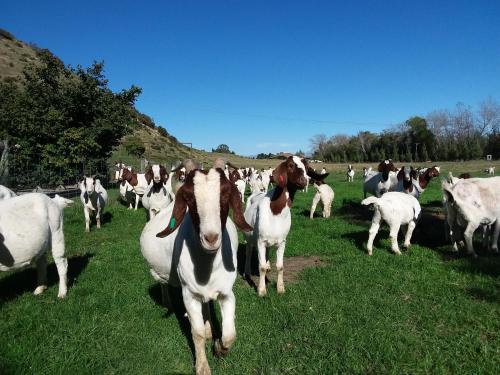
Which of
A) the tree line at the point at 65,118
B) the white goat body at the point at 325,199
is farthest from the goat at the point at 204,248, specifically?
the tree line at the point at 65,118

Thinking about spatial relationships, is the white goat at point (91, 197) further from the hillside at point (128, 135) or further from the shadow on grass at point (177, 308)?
the hillside at point (128, 135)

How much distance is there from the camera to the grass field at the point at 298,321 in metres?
4.15

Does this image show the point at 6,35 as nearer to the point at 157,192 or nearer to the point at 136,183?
the point at 136,183

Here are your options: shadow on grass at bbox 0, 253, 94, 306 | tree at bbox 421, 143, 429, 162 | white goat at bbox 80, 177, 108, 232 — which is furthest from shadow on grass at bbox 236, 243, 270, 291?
tree at bbox 421, 143, 429, 162

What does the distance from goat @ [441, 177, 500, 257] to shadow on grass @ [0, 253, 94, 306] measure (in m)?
7.98

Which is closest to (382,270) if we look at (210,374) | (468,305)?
(468,305)

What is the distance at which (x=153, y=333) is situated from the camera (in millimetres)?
4918

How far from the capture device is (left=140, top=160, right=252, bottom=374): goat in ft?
10.9

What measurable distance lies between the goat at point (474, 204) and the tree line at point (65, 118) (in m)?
22.1

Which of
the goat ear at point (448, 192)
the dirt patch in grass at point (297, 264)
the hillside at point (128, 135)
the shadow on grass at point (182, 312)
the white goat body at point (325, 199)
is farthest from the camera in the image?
the hillside at point (128, 135)

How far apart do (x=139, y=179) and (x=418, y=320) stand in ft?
52.1

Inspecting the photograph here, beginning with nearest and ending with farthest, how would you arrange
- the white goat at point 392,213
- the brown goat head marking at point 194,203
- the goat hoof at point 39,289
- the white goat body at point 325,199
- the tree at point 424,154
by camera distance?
1. the brown goat head marking at point 194,203
2. the goat hoof at point 39,289
3. the white goat at point 392,213
4. the white goat body at point 325,199
5. the tree at point 424,154

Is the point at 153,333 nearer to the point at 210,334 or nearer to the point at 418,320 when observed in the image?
the point at 210,334

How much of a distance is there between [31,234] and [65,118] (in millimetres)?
24434
